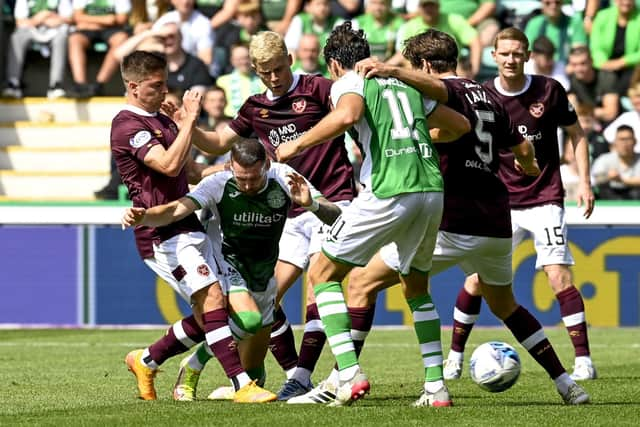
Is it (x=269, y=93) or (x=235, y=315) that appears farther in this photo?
(x=269, y=93)

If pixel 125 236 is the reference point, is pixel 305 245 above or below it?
above

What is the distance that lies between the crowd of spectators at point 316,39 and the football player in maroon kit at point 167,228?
7.72 metres

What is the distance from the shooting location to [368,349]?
42.8 feet

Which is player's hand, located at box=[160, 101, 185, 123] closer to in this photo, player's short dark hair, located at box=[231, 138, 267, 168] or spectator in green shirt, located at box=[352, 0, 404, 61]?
player's short dark hair, located at box=[231, 138, 267, 168]

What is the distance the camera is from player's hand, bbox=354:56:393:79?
780 cm

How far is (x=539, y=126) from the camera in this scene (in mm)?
10500

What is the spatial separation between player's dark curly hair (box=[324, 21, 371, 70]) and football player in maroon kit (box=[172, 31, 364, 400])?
1.10m

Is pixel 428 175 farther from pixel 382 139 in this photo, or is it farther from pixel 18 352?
pixel 18 352

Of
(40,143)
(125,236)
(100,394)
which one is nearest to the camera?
(100,394)

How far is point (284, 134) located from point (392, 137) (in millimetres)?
1725

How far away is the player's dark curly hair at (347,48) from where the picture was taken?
798cm

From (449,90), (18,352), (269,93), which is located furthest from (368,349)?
(449,90)

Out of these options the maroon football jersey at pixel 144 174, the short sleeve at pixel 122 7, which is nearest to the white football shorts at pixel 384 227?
the maroon football jersey at pixel 144 174

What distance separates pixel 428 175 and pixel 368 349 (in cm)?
536
